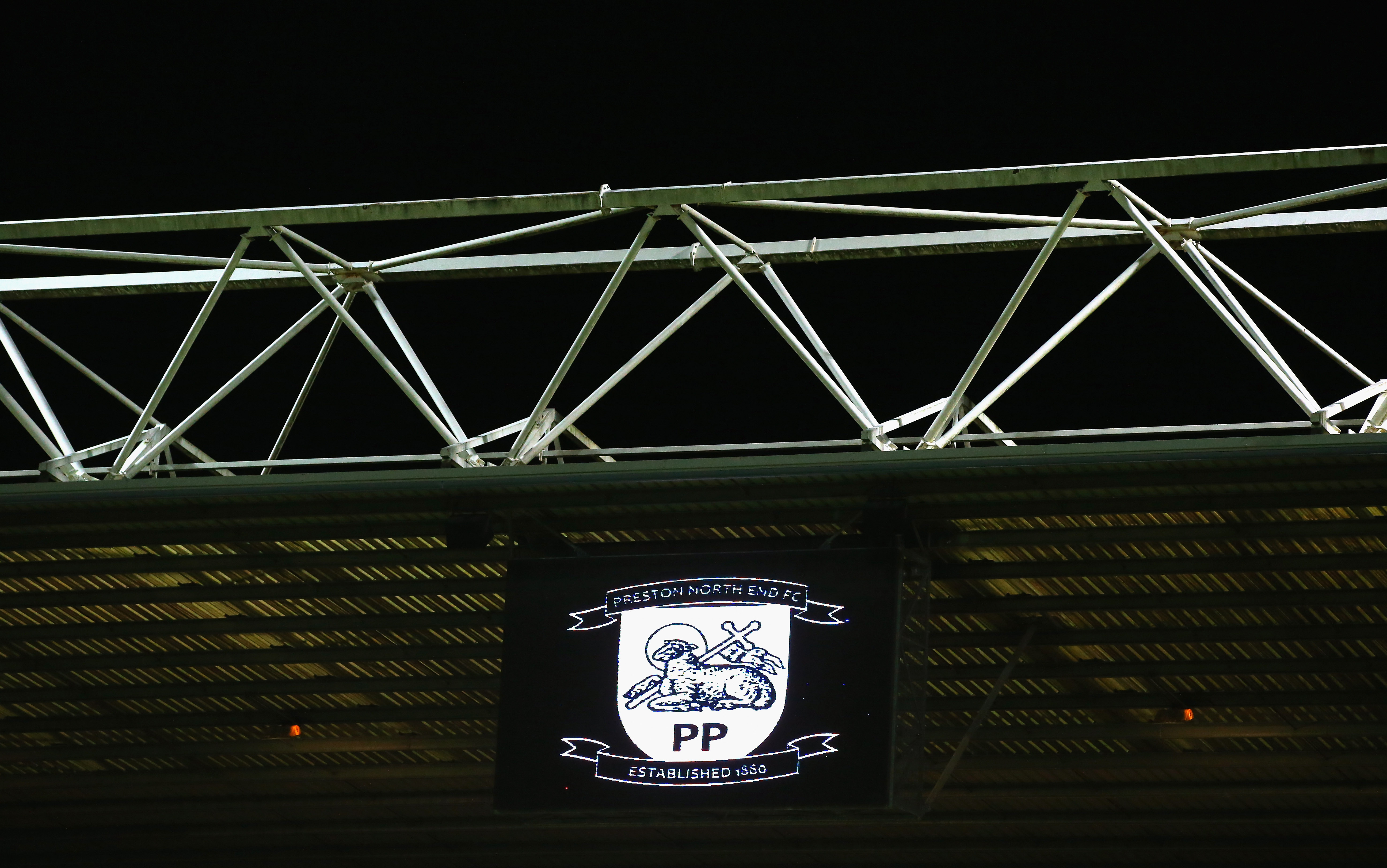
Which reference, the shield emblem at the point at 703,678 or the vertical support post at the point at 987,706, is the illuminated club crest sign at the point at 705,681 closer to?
the shield emblem at the point at 703,678

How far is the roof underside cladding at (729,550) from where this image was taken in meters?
13.7

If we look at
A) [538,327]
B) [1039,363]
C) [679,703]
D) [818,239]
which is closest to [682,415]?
[538,327]

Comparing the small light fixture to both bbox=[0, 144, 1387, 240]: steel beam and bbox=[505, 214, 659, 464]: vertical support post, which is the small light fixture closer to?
bbox=[0, 144, 1387, 240]: steel beam

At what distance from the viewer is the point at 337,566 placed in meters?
15.0

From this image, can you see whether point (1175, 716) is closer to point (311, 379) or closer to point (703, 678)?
point (703, 678)

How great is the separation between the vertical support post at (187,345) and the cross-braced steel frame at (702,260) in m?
0.02

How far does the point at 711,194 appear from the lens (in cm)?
1380

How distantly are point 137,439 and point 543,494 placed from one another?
119 inches

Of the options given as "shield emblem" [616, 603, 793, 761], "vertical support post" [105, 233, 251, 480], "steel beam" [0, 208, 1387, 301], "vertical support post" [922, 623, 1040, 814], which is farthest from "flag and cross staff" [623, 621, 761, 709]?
"vertical support post" [105, 233, 251, 480]

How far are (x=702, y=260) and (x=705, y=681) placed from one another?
3557 mm

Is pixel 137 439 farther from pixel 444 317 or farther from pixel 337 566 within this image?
pixel 444 317

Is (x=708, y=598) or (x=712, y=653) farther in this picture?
(x=708, y=598)

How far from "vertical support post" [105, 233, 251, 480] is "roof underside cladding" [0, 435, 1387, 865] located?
1.15 feet

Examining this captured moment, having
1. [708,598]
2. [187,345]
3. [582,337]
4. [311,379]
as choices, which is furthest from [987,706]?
[187,345]
